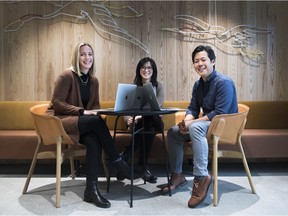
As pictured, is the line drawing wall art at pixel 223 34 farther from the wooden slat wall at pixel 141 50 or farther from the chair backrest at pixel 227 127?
the chair backrest at pixel 227 127

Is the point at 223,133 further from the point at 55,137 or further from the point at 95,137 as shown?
the point at 55,137

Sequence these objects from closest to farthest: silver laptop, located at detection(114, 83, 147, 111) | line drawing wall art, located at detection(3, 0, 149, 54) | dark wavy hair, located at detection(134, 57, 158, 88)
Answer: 1. silver laptop, located at detection(114, 83, 147, 111)
2. dark wavy hair, located at detection(134, 57, 158, 88)
3. line drawing wall art, located at detection(3, 0, 149, 54)

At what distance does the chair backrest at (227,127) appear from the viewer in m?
2.57

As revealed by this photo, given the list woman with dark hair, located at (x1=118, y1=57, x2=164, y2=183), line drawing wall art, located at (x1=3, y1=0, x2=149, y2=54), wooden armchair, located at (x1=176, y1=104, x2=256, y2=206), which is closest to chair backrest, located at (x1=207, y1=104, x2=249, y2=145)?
wooden armchair, located at (x1=176, y1=104, x2=256, y2=206)

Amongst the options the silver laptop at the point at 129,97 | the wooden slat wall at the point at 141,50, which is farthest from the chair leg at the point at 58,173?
the wooden slat wall at the point at 141,50

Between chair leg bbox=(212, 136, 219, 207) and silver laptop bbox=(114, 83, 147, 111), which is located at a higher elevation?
silver laptop bbox=(114, 83, 147, 111)

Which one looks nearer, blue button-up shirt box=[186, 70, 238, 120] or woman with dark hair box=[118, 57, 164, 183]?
blue button-up shirt box=[186, 70, 238, 120]

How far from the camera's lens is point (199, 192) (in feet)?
8.22

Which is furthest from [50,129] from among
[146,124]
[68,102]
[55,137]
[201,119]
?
[201,119]

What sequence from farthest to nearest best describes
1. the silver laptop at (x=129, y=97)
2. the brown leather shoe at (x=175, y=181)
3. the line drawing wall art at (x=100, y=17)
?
the line drawing wall art at (x=100, y=17) → the brown leather shoe at (x=175, y=181) → the silver laptop at (x=129, y=97)

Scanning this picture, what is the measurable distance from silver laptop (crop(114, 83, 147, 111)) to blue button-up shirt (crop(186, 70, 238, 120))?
0.53 m

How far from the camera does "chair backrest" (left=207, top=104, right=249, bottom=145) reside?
257cm

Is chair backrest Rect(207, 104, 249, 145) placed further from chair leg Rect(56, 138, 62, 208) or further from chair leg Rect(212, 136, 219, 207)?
chair leg Rect(56, 138, 62, 208)

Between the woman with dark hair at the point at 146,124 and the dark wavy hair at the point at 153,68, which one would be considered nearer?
the woman with dark hair at the point at 146,124
